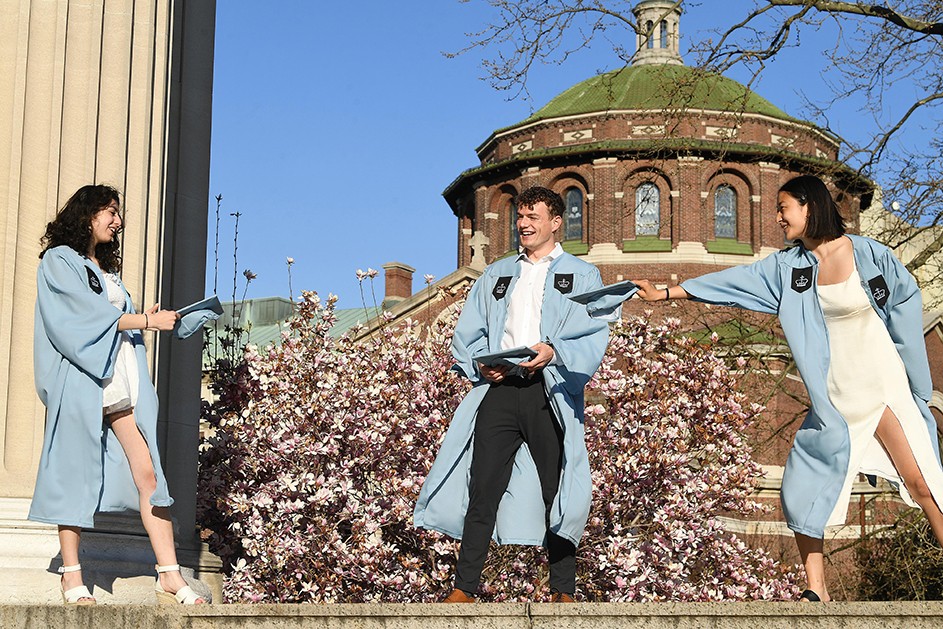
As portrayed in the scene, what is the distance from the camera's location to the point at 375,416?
12594 mm

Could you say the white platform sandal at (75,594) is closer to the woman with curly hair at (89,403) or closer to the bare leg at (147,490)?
the woman with curly hair at (89,403)

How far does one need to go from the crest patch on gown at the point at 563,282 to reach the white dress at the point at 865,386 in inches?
49.6

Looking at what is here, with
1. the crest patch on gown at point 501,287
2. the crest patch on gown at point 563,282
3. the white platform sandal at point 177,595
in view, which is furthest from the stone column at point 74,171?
the crest patch on gown at point 563,282

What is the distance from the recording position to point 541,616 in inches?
207

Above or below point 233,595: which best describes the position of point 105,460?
above

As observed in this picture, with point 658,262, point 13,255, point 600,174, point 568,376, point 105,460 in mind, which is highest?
point 600,174

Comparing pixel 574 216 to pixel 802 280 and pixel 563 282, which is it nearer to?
pixel 563 282

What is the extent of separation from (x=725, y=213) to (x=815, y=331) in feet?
135

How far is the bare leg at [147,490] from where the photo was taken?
6.58 m

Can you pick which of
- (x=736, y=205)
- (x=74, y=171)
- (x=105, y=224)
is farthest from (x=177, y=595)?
(x=736, y=205)

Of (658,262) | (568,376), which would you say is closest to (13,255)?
(568,376)

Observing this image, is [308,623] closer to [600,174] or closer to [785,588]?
[785,588]

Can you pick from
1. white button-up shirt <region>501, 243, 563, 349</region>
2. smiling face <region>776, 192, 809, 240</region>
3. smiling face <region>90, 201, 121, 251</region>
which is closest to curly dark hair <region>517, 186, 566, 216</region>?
white button-up shirt <region>501, 243, 563, 349</region>

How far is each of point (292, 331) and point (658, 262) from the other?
3233cm
